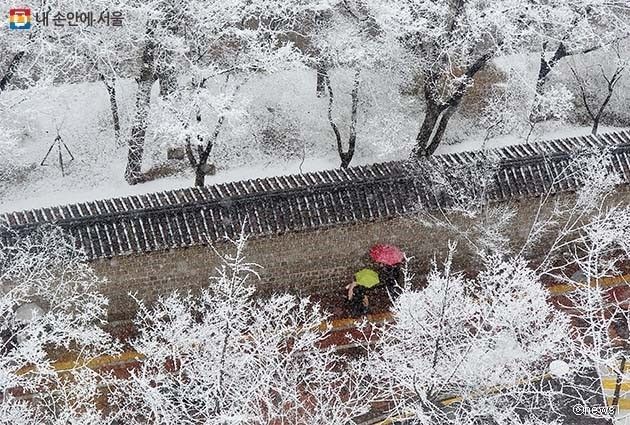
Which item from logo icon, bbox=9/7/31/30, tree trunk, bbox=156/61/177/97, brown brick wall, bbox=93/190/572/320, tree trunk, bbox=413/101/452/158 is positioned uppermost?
logo icon, bbox=9/7/31/30

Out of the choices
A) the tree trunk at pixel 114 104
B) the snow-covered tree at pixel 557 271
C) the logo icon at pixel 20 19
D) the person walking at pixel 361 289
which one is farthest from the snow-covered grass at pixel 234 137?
the person walking at pixel 361 289

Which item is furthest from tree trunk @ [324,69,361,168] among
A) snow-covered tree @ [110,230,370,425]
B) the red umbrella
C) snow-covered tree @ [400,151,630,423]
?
snow-covered tree @ [110,230,370,425]

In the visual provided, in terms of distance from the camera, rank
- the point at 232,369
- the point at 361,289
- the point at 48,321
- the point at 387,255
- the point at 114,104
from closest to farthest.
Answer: the point at 232,369
the point at 48,321
the point at 387,255
the point at 361,289
the point at 114,104

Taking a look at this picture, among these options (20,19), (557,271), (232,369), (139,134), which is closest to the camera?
(232,369)

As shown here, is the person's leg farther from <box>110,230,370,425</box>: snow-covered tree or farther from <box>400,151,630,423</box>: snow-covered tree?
<box>110,230,370,425</box>: snow-covered tree

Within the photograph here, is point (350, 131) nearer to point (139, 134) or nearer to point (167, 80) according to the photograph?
point (167, 80)

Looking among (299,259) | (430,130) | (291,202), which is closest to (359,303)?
(299,259)
